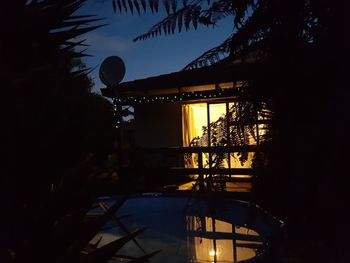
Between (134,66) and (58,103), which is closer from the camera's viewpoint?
(58,103)

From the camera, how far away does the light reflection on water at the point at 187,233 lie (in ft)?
14.2

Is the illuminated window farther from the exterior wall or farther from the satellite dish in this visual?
the exterior wall

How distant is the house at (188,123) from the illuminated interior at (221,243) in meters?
0.75

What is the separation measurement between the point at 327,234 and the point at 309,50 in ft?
2.02

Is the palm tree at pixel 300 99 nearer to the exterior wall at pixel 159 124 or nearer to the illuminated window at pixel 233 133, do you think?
the illuminated window at pixel 233 133

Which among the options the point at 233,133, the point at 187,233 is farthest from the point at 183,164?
the point at 233,133

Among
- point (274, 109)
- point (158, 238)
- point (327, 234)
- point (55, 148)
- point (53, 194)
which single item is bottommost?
point (158, 238)

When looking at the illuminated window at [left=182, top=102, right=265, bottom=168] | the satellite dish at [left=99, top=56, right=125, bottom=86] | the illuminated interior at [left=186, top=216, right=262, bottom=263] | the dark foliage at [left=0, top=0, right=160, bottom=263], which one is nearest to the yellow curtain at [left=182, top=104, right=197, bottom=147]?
the satellite dish at [left=99, top=56, right=125, bottom=86]

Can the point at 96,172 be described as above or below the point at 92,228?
above

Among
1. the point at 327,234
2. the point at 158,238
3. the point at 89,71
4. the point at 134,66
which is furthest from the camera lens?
the point at 158,238

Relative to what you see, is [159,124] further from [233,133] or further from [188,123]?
[233,133]

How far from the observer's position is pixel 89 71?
1.80 meters

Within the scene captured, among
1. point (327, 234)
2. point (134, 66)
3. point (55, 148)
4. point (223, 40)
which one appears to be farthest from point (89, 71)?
point (134, 66)

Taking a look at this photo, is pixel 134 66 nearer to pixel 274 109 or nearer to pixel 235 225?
pixel 235 225
